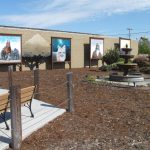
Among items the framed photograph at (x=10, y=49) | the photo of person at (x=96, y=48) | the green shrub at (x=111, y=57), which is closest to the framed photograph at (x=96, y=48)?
the photo of person at (x=96, y=48)

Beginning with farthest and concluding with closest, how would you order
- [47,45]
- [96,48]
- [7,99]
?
[96,48] < [47,45] < [7,99]

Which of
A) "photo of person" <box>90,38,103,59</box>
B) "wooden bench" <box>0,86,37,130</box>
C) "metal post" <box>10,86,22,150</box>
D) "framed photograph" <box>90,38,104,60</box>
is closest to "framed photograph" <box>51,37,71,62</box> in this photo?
"framed photograph" <box>90,38,104,60</box>

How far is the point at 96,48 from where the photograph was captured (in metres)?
37.6

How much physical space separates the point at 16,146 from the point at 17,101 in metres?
0.87

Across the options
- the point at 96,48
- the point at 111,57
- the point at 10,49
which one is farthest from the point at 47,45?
the point at 96,48

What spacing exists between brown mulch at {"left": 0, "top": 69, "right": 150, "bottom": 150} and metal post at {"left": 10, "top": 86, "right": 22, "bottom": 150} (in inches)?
8.4

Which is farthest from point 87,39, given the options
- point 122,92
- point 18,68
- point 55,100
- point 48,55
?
point 55,100

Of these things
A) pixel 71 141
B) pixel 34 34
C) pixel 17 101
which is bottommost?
pixel 71 141

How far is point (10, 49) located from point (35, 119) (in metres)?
17.9

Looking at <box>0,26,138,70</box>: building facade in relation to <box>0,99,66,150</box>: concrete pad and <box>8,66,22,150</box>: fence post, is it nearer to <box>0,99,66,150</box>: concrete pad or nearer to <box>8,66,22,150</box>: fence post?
<box>0,99,66,150</box>: concrete pad

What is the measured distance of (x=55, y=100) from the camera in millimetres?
13781

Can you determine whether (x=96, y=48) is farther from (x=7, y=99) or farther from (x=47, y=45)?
(x=7, y=99)

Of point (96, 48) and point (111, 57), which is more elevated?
point (96, 48)

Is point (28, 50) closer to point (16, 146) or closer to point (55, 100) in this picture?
point (55, 100)
